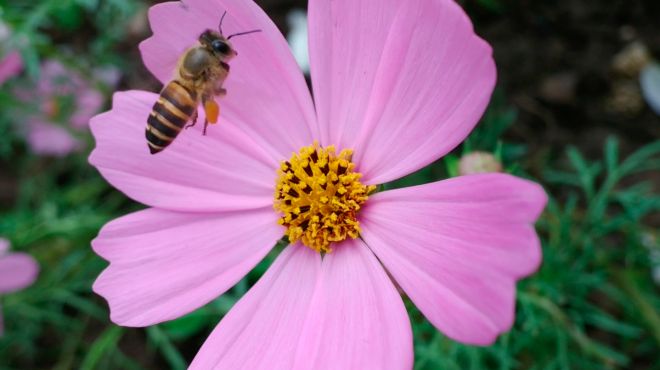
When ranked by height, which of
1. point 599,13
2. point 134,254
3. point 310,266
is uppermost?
point 134,254

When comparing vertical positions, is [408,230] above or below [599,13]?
above

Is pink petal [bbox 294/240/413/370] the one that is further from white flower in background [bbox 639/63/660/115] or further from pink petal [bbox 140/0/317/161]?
white flower in background [bbox 639/63/660/115]

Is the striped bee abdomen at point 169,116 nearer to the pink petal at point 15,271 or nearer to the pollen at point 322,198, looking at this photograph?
the pollen at point 322,198

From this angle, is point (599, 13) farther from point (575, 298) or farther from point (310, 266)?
point (310, 266)

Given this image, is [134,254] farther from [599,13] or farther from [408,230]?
[599,13]

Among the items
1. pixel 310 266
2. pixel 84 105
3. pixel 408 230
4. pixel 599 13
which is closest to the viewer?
pixel 408 230

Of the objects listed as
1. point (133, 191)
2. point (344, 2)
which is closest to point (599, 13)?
point (344, 2)

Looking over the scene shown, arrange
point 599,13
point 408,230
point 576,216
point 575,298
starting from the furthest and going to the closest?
point 599,13 < point 576,216 < point 575,298 < point 408,230

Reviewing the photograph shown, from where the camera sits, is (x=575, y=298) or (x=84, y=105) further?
(x=84, y=105)
